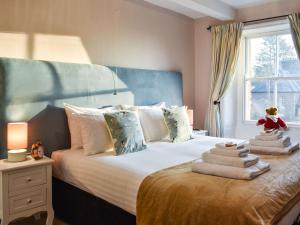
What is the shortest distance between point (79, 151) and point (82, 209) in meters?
0.57

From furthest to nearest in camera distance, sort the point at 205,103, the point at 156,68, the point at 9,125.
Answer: the point at 205,103, the point at 156,68, the point at 9,125

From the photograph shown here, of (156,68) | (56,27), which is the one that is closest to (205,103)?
(156,68)

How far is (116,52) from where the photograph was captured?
11.5 feet

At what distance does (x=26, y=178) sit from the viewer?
91.3 inches

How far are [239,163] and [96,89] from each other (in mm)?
1895

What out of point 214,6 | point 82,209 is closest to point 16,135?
point 82,209

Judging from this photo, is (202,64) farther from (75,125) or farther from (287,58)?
(75,125)

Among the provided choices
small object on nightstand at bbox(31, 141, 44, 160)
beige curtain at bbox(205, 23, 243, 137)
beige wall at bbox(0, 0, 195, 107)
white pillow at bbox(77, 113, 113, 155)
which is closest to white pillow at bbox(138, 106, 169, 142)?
white pillow at bbox(77, 113, 113, 155)

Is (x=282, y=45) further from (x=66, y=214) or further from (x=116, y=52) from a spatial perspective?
(x=66, y=214)

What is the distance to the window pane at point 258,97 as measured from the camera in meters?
4.28

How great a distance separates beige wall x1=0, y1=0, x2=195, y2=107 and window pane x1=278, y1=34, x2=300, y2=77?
52.5 inches

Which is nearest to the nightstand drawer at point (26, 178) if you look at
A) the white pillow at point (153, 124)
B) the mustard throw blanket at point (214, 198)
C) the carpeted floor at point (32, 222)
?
the carpeted floor at point (32, 222)

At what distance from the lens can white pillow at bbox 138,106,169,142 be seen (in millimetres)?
3205

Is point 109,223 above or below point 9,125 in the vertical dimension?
below
